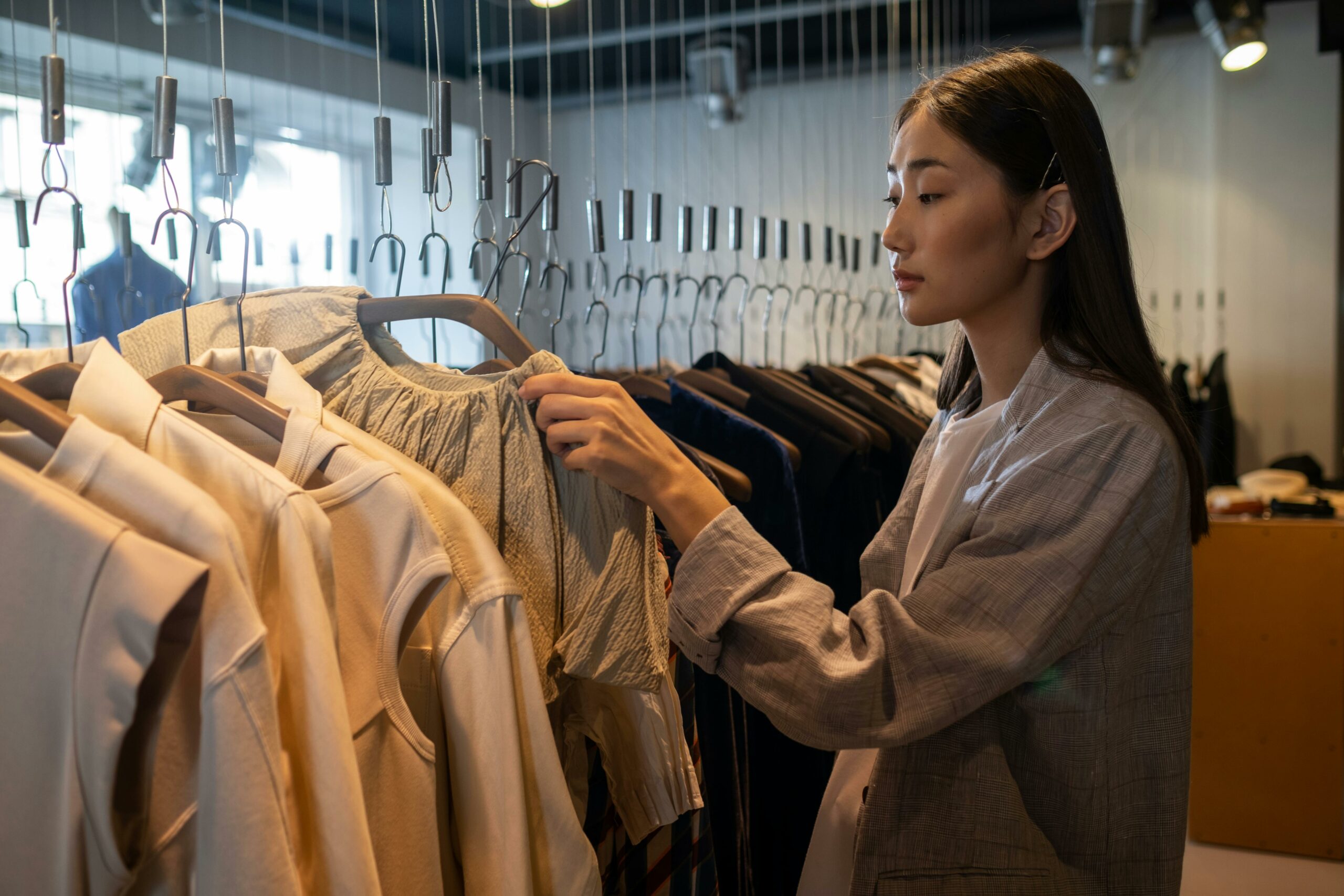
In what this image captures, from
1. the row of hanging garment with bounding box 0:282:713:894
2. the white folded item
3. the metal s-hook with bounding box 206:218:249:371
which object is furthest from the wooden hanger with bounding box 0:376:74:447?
the white folded item

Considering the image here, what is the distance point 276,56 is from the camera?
468 centimetres

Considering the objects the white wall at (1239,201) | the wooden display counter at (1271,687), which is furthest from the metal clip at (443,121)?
the white wall at (1239,201)

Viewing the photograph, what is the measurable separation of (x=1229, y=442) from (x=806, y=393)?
12.4 feet

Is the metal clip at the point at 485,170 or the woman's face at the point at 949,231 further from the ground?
the metal clip at the point at 485,170

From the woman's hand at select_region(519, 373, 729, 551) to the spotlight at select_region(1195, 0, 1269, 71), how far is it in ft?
12.8

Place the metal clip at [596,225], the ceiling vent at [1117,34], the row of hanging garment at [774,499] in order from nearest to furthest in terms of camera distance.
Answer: the row of hanging garment at [774,499] → the metal clip at [596,225] → the ceiling vent at [1117,34]

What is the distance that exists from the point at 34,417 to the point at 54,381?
15cm

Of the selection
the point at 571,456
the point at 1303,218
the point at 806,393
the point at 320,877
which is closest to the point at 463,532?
the point at 571,456

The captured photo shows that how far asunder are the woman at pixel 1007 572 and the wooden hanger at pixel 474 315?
0.08 meters

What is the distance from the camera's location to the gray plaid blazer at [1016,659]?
0.83m

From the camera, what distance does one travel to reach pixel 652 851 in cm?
106

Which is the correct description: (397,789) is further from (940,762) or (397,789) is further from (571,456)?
(940,762)

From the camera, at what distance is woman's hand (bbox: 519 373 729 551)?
851 mm

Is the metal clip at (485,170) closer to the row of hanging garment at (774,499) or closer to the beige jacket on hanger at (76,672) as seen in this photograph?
the row of hanging garment at (774,499)
